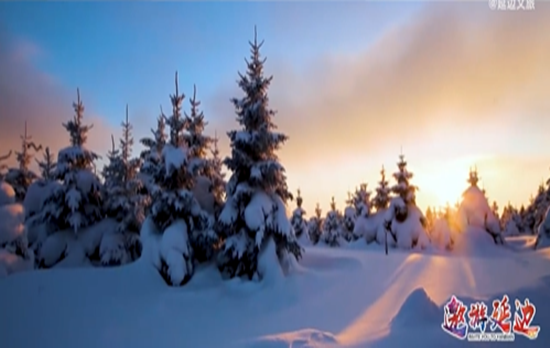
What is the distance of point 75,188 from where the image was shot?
17.3 metres

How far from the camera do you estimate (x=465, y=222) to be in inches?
1222

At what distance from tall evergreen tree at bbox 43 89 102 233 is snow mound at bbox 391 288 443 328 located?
51.3ft

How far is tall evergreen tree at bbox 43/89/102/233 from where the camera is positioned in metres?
17.2

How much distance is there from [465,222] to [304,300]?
2445cm

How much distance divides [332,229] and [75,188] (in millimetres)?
38054

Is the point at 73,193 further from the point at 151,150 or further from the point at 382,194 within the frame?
the point at 382,194

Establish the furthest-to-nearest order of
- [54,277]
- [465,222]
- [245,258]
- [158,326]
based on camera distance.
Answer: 1. [465,222]
2. [245,258]
3. [54,277]
4. [158,326]

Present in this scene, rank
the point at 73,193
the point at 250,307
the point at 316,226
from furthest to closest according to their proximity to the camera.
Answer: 1. the point at 316,226
2. the point at 73,193
3. the point at 250,307

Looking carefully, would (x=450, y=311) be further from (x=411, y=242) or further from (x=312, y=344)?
(x=411, y=242)

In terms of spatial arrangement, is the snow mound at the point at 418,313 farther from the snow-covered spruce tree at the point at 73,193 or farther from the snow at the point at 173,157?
the snow-covered spruce tree at the point at 73,193

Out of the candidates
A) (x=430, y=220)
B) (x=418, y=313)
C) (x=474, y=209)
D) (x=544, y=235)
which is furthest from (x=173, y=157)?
(x=430, y=220)

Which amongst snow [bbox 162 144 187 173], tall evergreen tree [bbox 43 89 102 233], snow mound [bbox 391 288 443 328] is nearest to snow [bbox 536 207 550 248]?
snow mound [bbox 391 288 443 328]

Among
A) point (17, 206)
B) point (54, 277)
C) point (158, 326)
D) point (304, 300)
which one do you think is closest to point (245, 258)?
point (304, 300)

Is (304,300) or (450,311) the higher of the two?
(450,311)
